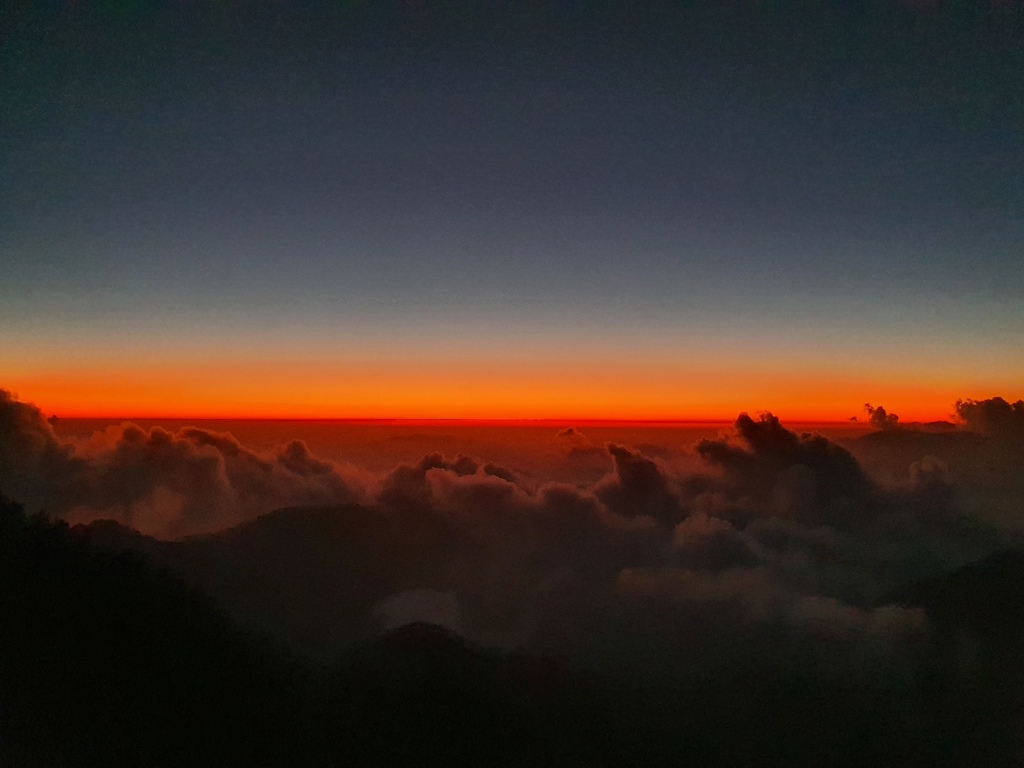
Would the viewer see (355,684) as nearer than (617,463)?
No

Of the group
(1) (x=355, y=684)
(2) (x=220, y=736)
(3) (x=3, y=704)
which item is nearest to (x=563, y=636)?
(1) (x=355, y=684)

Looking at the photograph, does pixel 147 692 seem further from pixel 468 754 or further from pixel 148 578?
pixel 468 754

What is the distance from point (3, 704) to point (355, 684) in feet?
14.3

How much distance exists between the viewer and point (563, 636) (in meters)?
8.09

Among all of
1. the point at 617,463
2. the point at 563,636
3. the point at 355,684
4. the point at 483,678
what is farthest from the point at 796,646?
the point at 355,684

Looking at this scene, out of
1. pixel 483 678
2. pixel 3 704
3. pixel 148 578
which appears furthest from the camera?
pixel 483 678

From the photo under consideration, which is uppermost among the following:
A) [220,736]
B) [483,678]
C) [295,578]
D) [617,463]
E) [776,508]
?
[617,463]

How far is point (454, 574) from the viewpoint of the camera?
25.4ft

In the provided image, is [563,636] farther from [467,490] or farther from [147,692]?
[147,692]

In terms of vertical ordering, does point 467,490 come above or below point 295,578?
above

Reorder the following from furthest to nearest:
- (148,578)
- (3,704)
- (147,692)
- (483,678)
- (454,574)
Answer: (483,678), (454,574), (148,578), (147,692), (3,704)

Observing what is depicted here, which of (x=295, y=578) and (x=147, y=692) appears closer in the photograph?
(x=147, y=692)

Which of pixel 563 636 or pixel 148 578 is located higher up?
pixel 148 578

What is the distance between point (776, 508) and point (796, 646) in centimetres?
240
